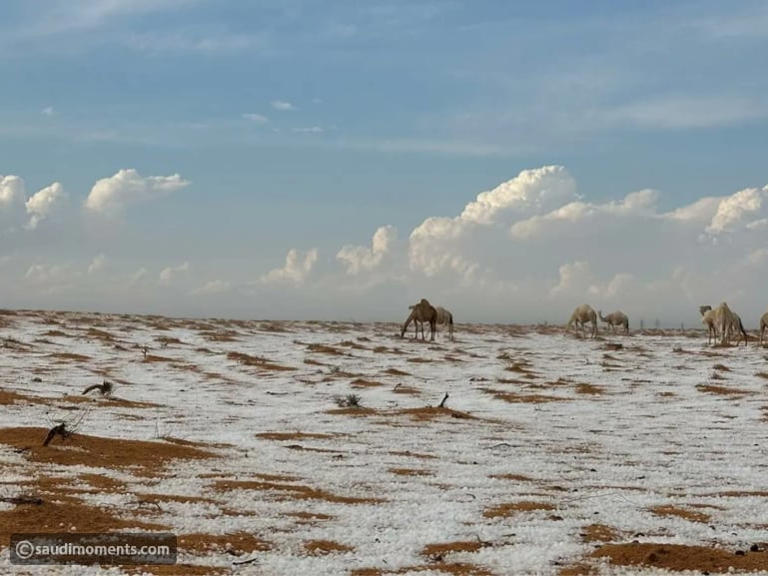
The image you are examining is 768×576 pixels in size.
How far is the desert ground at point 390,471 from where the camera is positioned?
22.0 feet

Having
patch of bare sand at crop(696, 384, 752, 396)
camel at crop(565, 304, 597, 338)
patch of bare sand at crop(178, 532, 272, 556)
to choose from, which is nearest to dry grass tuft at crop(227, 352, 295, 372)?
patch of bare sand at crop(696, 384, 752, 396)

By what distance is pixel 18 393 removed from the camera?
667 inches

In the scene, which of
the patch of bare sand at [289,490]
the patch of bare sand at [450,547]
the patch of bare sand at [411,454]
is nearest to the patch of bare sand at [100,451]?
the patch of bare sand at [289,490]

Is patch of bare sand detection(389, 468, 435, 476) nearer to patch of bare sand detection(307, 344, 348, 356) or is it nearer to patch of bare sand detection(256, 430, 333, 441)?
patch of bare sand detection(256, 430, 333, 441)

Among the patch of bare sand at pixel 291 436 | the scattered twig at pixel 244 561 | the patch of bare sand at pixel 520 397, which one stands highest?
the scattered twig at pixel 244 561

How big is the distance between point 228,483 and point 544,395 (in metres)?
13.1

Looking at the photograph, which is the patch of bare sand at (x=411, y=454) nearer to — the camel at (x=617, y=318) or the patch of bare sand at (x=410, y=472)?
the patch of bare sand at (x=410, y=472)

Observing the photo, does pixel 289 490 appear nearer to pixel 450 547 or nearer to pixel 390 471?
pixel 390 471

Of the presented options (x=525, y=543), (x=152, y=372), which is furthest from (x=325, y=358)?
(x=525, y=543)

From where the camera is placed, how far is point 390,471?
1048 centimetres

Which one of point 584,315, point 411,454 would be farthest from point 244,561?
point 584,315

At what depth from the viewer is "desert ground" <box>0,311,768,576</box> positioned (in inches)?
264

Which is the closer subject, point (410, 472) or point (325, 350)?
point (410, 472)

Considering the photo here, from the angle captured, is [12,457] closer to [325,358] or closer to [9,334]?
[325,358]
